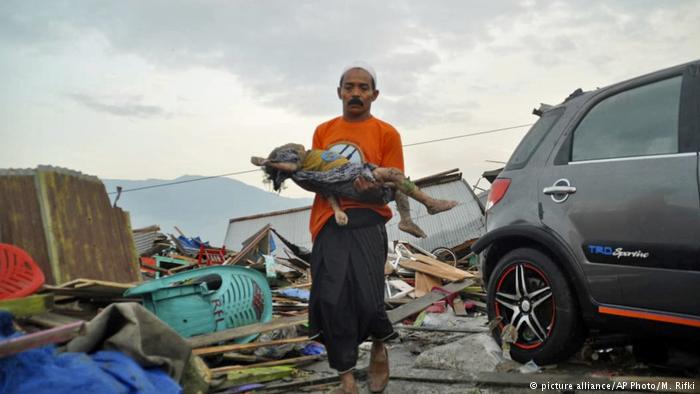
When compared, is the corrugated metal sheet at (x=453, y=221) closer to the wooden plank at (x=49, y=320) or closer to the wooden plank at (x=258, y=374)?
the wooden plank at (x=258, y=374)

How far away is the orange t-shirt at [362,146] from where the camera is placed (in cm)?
379

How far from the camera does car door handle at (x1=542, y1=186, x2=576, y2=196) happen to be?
409 centimetres

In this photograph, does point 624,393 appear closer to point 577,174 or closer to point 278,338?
point 577,174

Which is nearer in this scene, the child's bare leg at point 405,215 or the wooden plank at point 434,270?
the child's bare leg at point 405,215

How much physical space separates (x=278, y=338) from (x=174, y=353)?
2188mm

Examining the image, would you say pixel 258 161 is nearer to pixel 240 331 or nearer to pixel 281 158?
pixel 281 158

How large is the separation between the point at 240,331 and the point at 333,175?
1983 millimetres

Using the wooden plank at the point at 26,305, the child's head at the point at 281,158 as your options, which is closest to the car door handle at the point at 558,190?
the child's head at the point at 281,158

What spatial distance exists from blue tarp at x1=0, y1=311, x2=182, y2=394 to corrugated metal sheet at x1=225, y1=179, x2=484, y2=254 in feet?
46.9

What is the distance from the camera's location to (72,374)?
253 centimetres

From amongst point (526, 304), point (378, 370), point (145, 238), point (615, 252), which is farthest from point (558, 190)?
point (145, 238)

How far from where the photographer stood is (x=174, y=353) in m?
3.22

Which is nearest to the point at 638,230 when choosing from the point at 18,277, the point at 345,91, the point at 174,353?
the point at 345,91

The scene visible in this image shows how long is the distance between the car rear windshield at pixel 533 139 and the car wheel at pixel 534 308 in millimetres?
719
